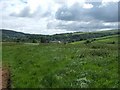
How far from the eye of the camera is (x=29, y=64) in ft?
93.6

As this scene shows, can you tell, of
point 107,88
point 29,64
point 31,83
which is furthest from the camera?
point 29,64

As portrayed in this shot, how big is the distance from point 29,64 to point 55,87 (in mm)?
11770

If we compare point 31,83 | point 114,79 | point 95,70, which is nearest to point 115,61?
point 95,70

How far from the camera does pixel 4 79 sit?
23.3 meters

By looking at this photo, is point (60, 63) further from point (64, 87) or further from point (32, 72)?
point (64, 87)

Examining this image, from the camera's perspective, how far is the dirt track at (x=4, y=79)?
20.5 m

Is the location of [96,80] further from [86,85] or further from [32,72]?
[32,72]

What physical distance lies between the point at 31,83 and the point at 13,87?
1165mm

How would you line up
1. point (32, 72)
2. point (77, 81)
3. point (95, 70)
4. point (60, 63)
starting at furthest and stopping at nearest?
point (60, 63)
point (32, 72)
point (95, 70)
point (77, 81)

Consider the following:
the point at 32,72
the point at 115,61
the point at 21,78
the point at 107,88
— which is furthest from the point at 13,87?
the point at 115,61

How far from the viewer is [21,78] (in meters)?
21.8

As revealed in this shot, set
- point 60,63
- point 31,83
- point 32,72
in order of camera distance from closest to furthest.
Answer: point 31,83 → point 32,72 → point 60,63

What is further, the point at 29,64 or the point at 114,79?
the point at 29,64

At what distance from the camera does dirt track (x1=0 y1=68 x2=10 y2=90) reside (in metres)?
20.5
